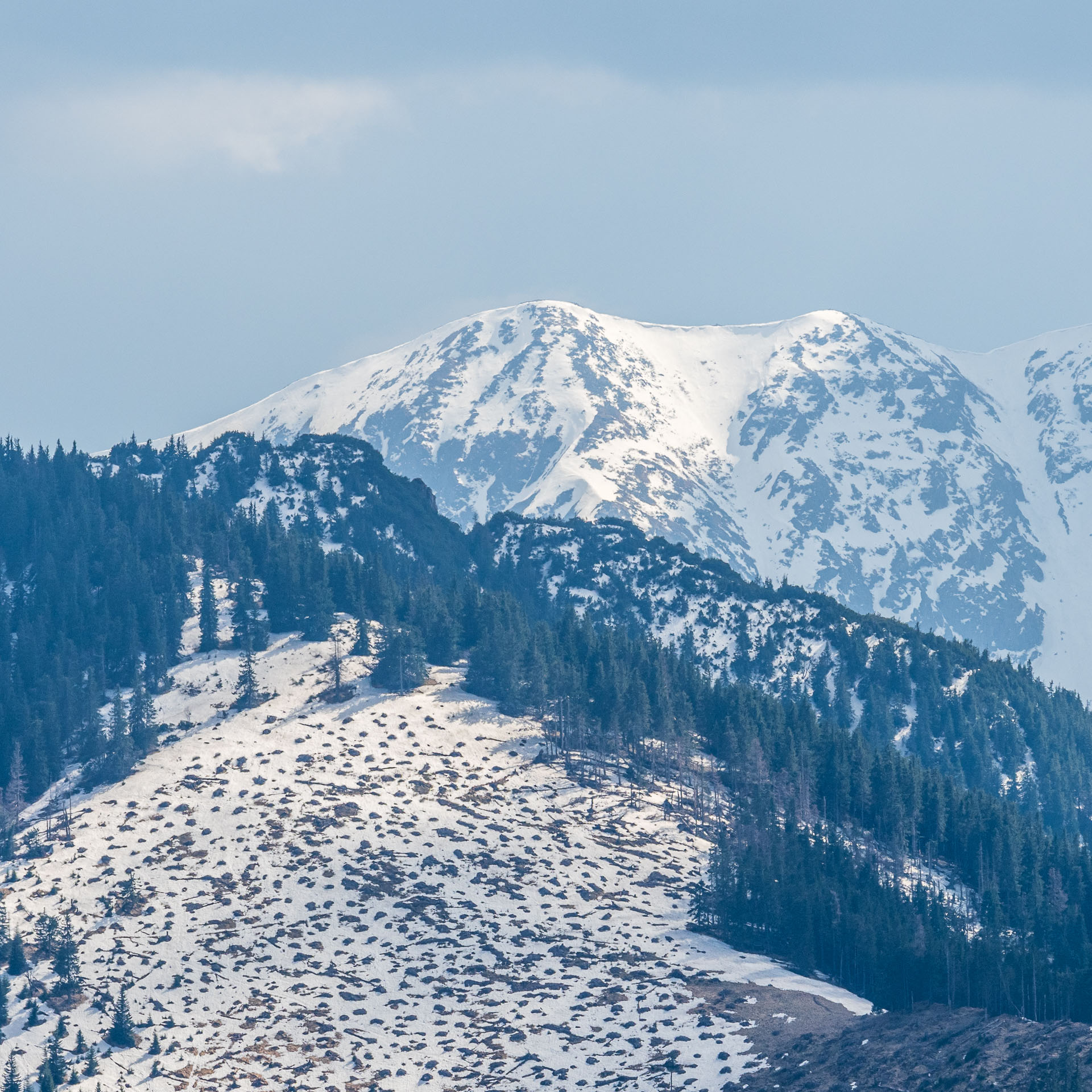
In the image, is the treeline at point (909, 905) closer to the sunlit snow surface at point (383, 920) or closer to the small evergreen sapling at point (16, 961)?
the sunlit snow surface at point (383, 920)

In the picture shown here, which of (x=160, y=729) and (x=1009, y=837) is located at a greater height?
(x=160, y=729)

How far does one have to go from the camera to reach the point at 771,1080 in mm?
118875

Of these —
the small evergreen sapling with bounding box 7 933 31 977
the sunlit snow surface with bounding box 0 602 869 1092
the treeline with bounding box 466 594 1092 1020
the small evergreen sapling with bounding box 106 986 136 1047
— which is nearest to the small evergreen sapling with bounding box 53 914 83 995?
the sunlit snow surface with bounding box 0 602 869 1092

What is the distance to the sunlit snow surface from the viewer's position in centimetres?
13450

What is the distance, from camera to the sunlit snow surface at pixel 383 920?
134m

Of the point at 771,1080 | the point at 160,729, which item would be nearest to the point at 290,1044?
the point at 771,1080

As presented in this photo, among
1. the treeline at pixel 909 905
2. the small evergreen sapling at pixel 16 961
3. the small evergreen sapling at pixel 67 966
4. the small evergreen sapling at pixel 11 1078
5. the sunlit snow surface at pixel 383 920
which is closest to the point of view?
the small evergreen sapling at pixel 11 1078

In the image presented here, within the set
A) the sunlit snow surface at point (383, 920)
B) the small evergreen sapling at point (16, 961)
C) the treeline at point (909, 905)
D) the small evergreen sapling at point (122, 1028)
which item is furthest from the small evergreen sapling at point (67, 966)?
the treeline at point (909, 905)

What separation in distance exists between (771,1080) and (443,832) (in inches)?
2487

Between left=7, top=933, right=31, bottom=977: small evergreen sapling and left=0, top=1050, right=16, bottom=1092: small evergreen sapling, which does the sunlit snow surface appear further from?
left=0, top=1050, right=16, bottom=1092: small evergreen sapling

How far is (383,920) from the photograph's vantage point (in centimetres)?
15962

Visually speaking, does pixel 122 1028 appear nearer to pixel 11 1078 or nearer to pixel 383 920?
pixel 11 1078

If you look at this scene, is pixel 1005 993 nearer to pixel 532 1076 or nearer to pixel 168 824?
pixel 532 1076

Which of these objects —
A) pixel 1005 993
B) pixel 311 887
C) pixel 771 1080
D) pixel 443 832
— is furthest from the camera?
pixel 443 832
